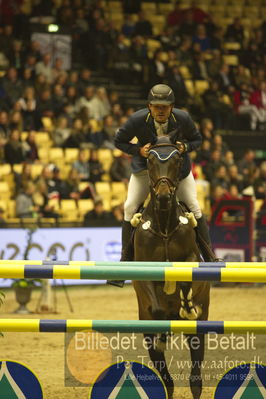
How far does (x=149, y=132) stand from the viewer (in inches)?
279

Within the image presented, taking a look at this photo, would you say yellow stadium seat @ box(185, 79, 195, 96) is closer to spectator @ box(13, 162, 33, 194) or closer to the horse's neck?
spectator @ box(13, 162, 33, 194)

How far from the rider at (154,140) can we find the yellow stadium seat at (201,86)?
590 inches

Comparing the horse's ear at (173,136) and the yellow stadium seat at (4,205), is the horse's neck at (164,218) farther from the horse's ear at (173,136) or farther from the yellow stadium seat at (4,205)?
the yellow stadium seat at (4,205)

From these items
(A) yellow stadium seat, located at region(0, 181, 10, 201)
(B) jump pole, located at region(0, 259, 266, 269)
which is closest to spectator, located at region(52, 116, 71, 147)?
(A) yellow stadium seat, located at region(0, 181, 10, 201)

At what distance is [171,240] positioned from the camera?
6801mm

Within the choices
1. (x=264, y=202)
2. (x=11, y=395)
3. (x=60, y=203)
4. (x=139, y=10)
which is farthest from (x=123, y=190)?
(x=11, y=395)

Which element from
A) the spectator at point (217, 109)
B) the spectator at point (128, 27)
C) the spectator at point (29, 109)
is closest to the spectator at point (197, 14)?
the spectator at point (128, 27)

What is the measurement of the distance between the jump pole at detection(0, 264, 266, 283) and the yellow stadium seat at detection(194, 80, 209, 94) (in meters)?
17.4

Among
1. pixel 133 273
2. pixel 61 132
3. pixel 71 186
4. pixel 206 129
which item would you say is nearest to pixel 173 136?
pixel 133 273

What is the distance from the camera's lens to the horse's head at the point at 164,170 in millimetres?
6434

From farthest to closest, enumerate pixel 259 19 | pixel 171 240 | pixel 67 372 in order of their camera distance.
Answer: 1. pixel 259 19
2. pixel 67 372
3. pixel 171 240

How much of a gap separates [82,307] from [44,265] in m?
8.28

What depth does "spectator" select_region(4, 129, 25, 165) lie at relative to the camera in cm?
1627

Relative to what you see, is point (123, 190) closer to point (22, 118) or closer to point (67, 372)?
point (22, 118)
